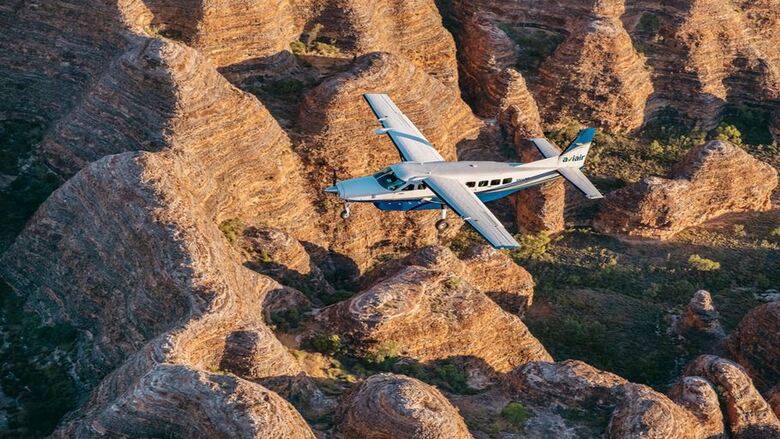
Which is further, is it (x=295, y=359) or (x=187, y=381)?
(x=295, y=359)

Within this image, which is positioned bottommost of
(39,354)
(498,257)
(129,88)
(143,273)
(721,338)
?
(721,338)

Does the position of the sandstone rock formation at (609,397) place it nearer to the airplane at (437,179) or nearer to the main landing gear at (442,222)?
the airplane at (437,179)

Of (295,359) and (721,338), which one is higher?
(295,359)

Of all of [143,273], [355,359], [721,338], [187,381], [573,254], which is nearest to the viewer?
[187,381]

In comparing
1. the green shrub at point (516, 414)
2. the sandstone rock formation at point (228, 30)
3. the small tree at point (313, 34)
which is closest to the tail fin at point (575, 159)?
the small tree at point (313, 34)

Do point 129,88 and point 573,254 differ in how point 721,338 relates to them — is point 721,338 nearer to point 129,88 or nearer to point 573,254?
point 573,254

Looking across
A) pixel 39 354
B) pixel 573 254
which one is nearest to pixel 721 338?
pixel 573 254
